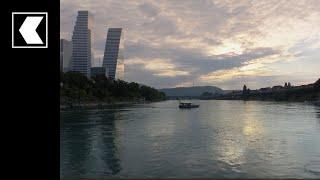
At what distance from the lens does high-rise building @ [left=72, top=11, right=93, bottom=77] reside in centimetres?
18888

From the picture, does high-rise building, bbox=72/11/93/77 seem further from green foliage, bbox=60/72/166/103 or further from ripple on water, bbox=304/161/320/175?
ripple on water, bbox=304/161/320/175

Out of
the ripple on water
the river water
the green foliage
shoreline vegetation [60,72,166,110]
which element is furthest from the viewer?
the green foliage

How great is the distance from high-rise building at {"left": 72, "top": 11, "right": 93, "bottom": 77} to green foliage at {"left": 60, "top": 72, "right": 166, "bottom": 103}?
37.7 meters

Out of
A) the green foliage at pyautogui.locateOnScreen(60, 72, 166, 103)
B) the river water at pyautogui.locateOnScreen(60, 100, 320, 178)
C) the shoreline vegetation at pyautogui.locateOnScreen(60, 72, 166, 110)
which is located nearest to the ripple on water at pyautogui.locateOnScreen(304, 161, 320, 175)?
the river water at pyautogui.locateOnScreen(60, 100, 320, 178)

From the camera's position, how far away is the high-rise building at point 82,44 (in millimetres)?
188875

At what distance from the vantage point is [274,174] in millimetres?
17109

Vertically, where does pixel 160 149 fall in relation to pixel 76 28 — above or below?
below

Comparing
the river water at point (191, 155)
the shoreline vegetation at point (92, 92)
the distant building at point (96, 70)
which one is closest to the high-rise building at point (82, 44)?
the distant building at point (96, 70)

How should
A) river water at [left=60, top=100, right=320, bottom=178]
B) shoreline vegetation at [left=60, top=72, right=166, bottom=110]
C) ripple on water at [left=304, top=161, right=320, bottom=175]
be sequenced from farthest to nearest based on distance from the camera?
1. shoreline vegetation at [left=60, top=72, right=166, bottom=110]
2. ripple on water at [left=304, top=161, right=320, bottom=175]
3. river water at [left=60, top=100, right=320, bottom=178]

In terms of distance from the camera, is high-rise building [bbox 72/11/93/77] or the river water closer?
the river water
